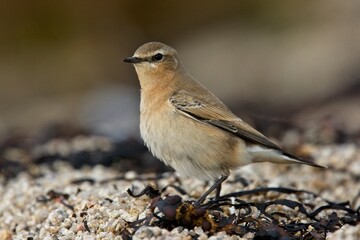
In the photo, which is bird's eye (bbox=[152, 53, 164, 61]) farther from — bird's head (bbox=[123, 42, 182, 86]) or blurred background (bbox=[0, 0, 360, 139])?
blurred background (bbox=[0, 0, 360, 139])

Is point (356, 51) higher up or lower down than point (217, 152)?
lower down

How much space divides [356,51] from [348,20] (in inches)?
61.3

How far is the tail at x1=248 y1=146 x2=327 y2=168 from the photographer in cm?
682

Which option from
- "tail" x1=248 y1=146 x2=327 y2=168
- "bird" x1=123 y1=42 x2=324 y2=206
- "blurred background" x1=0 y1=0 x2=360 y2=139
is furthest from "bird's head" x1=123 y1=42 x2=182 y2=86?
"blurred background" x1=0 y1=0 x2=360 y2=139

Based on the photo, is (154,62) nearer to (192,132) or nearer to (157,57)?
(157,57)

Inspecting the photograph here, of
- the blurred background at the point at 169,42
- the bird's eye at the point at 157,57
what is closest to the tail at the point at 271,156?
the bird's eye at the point at 157,57

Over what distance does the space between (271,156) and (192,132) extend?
732 mm

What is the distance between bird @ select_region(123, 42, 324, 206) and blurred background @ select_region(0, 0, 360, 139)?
8747mm

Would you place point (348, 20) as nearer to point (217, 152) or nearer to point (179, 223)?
point (217, 152)

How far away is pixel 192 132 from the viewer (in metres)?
6.62

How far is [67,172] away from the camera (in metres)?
8.55

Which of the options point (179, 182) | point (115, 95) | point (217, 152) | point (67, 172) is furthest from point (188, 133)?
point (115, 95)

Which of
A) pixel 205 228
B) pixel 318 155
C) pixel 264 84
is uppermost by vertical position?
pixel 205 228

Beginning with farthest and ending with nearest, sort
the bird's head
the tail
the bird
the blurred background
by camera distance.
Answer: the blurred background
the bird's head
the tail
the bird
